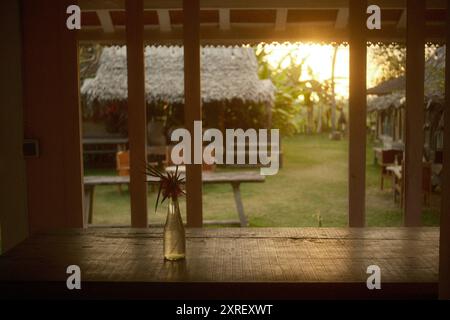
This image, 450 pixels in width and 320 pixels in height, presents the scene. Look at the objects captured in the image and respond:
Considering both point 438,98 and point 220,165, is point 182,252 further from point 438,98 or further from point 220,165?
point 220,165

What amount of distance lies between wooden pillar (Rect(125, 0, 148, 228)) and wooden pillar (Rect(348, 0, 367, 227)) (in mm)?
1486

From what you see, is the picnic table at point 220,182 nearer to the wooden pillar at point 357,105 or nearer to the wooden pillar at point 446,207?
the wooden pillar at point 357,105

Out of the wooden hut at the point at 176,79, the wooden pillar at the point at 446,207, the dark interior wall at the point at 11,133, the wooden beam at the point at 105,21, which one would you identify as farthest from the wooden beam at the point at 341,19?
the wooden hut at the point at 176,79

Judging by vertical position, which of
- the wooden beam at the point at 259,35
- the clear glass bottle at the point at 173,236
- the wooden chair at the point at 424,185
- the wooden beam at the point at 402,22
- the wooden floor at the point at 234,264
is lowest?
the wooden chair at the point at 424,185

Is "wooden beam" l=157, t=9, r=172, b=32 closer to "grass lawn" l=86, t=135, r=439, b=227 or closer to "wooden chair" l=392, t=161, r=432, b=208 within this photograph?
"grass lawn" l=86, t=135, r=439, b=227

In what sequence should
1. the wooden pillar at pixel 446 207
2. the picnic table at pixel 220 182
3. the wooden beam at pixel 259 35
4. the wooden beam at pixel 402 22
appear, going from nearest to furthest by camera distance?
the wooden pillar at pixel 446 207 → the wooden beam at pixel 402 22 → the wooden beam at pixel 259 35 → the picnic table at pixel 220 182

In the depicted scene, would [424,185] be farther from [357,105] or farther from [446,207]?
[446,207]

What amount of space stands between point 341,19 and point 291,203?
3.87m

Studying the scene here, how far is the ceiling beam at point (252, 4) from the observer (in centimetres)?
375

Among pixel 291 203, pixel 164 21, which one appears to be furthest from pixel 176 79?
pixel 164 21

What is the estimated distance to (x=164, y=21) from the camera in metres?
4.48

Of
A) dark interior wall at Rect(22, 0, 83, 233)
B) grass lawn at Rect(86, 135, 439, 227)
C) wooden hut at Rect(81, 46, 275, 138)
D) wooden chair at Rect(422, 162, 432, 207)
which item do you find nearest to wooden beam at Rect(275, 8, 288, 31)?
dark interior wall at Rect(22, 0, 83, 233)

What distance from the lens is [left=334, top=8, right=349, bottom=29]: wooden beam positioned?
4151mm

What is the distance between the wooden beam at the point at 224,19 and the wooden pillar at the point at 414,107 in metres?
1.66
